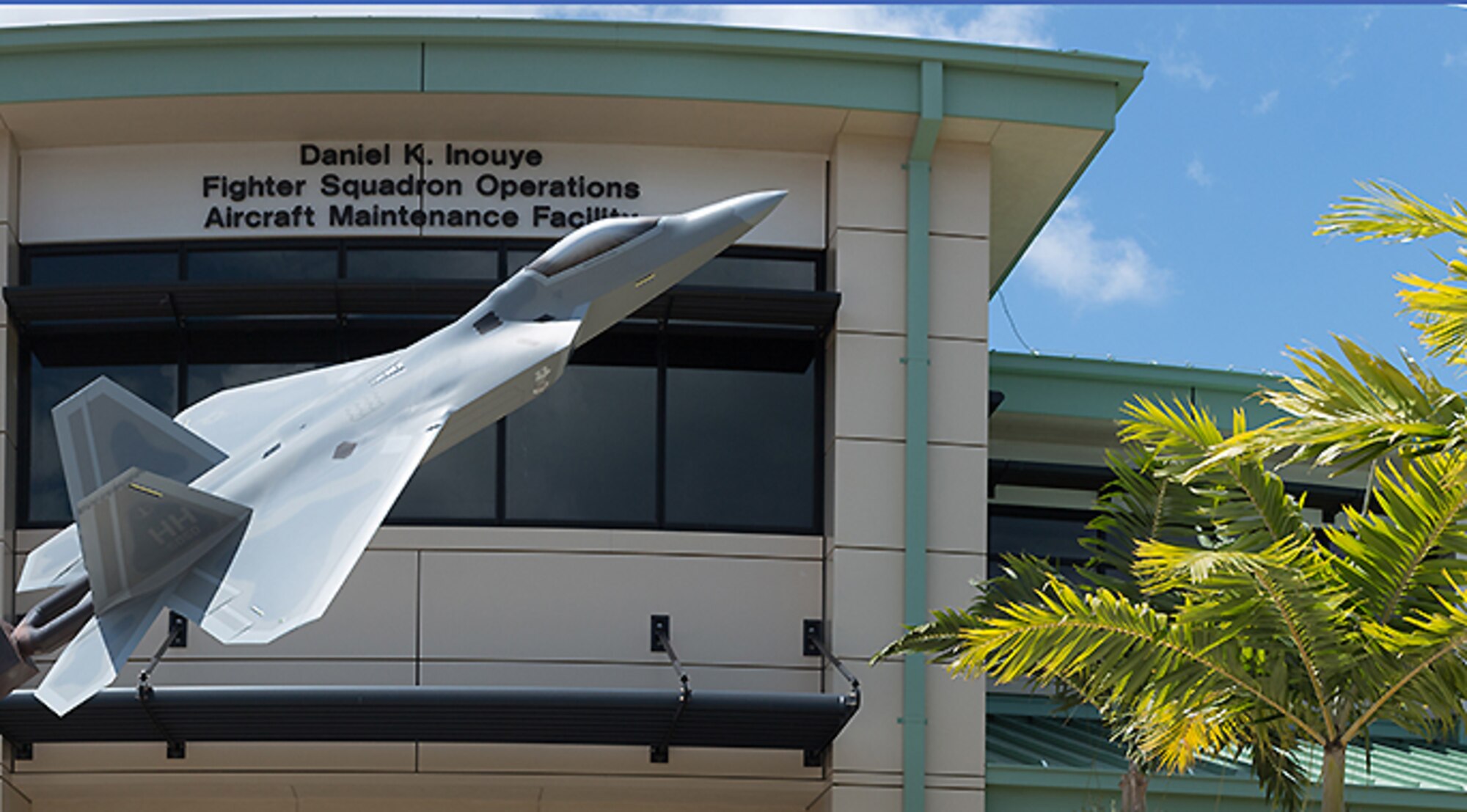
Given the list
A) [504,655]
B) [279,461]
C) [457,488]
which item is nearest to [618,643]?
[504,655]

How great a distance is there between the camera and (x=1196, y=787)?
1856cm

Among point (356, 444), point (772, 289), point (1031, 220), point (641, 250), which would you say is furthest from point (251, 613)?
point (1031, 220)

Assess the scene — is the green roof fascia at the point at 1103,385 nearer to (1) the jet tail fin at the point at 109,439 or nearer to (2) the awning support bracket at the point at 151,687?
(2) the awning support bracket at the point at 151,687

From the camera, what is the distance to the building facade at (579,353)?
732 inches

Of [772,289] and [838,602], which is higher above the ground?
[772,289]

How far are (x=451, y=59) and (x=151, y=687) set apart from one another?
7439mm

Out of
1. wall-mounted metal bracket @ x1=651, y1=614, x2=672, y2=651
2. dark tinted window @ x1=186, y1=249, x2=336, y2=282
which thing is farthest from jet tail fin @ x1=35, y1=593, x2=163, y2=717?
dark tinted window @ x1=186, y1=249, x2=336, y2=282

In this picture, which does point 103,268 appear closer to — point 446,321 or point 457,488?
point 446,321

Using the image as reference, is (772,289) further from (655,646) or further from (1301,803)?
(1301,803)

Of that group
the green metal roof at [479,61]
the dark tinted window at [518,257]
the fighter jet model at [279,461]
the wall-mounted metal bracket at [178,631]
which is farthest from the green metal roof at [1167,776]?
the wall-mounted metal bracket at [178,631]

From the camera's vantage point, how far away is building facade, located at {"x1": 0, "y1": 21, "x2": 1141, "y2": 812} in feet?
61.0

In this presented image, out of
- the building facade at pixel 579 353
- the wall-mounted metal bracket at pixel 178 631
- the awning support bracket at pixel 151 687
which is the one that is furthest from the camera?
the building facade at pixel 579 353

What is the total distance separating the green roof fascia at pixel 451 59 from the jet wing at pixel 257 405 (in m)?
6.51

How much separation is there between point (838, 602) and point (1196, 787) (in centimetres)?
444
